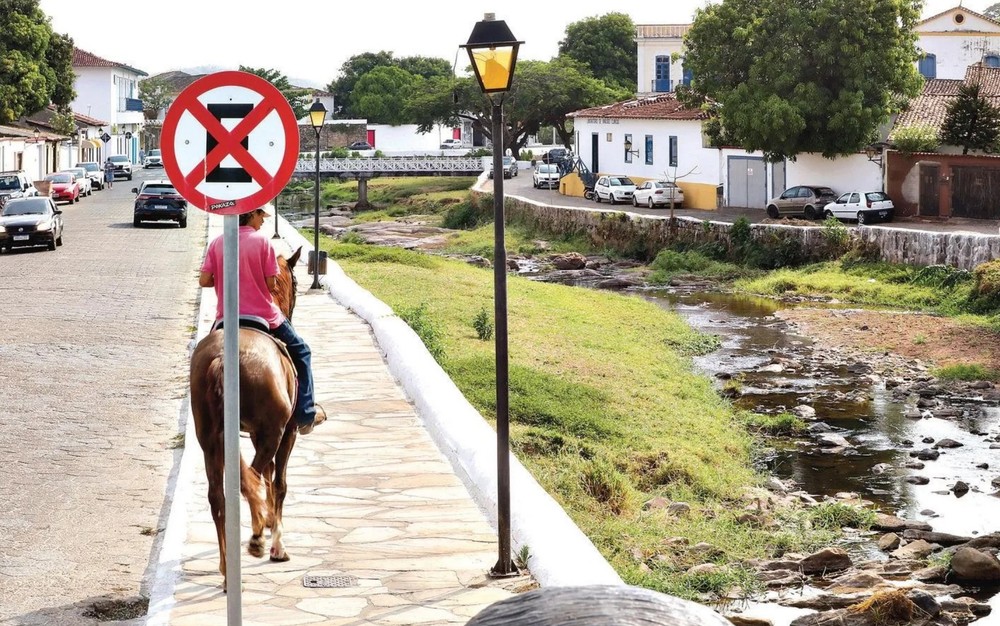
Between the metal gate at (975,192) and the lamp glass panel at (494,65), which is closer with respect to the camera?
the lamp glass panel at (494,65)

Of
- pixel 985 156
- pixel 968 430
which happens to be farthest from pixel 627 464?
pixel 985 156

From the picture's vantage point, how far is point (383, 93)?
3986 inches

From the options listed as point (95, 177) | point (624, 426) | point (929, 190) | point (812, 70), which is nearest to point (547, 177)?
point (95, 177)

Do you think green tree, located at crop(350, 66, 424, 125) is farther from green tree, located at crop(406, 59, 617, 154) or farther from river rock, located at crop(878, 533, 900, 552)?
river rock, located at crop(878, 533, 900, 552)

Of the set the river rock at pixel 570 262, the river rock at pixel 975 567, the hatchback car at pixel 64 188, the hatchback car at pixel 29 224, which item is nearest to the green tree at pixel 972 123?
the river rock at pixel 570 262

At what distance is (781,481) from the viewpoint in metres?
14.1

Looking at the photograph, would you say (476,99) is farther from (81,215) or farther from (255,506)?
(255,506)

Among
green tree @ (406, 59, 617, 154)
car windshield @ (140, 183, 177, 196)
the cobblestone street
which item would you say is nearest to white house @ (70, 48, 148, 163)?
green tree @ (406, 59, 617, 154)

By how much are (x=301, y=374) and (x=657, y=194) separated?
38107mm

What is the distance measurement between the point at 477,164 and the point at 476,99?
449 centimetres

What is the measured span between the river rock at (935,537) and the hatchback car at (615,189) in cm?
3584

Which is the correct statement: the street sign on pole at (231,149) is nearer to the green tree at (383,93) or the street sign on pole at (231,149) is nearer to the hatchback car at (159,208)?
the hatchback car at (159,208)

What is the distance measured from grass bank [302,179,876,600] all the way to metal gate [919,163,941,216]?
41.3ft

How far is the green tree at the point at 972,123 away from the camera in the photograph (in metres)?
35.7
